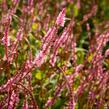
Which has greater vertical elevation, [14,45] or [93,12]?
[93,12]

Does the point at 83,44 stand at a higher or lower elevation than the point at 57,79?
higher

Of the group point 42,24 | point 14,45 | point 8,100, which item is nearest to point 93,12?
point 42,24

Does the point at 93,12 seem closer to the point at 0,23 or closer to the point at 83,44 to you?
the point at 83,44

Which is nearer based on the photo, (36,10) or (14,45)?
(14,45)

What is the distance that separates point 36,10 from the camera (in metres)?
3.27

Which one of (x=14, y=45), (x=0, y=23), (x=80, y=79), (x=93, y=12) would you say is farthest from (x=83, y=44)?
(x=14, y=45)

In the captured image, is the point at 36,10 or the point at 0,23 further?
the point at 36,10

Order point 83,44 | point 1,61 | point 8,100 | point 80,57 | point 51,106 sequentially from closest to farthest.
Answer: point 8,100 < point 1,61 < point 51,106 < point 80,57 < point 83,44

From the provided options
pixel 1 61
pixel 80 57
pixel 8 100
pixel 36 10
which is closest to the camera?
pixel 8 100

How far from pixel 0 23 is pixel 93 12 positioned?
147 cm

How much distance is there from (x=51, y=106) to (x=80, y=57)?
28.1 inches

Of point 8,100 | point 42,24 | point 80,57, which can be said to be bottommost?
point 8,100

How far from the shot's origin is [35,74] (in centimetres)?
244

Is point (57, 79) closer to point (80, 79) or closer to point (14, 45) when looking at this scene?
point (80, 79)
